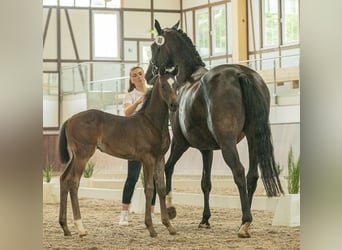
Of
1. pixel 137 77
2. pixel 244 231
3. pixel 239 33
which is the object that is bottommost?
pixel 244 231

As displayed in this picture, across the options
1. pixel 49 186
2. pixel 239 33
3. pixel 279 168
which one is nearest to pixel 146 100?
pixel 49 186

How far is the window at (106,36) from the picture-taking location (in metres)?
1.48

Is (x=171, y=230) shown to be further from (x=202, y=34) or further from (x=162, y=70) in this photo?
(x=202, y=34)

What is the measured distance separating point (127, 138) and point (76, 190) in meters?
0.15

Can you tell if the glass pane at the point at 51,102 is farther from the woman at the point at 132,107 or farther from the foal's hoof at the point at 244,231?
the foal's hoof at the point at 244,231

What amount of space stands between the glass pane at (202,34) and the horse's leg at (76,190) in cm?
43

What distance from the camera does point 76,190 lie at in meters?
1.26

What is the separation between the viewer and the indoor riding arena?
1284 mm

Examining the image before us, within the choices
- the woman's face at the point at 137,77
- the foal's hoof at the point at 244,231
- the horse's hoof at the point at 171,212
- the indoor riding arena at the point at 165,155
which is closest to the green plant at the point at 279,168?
the indoor riding arena at the point at 165,155

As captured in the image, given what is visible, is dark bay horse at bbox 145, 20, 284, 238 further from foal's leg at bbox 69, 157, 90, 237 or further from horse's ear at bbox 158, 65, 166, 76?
foal's leg at bbox 69, 157, 90, 237
